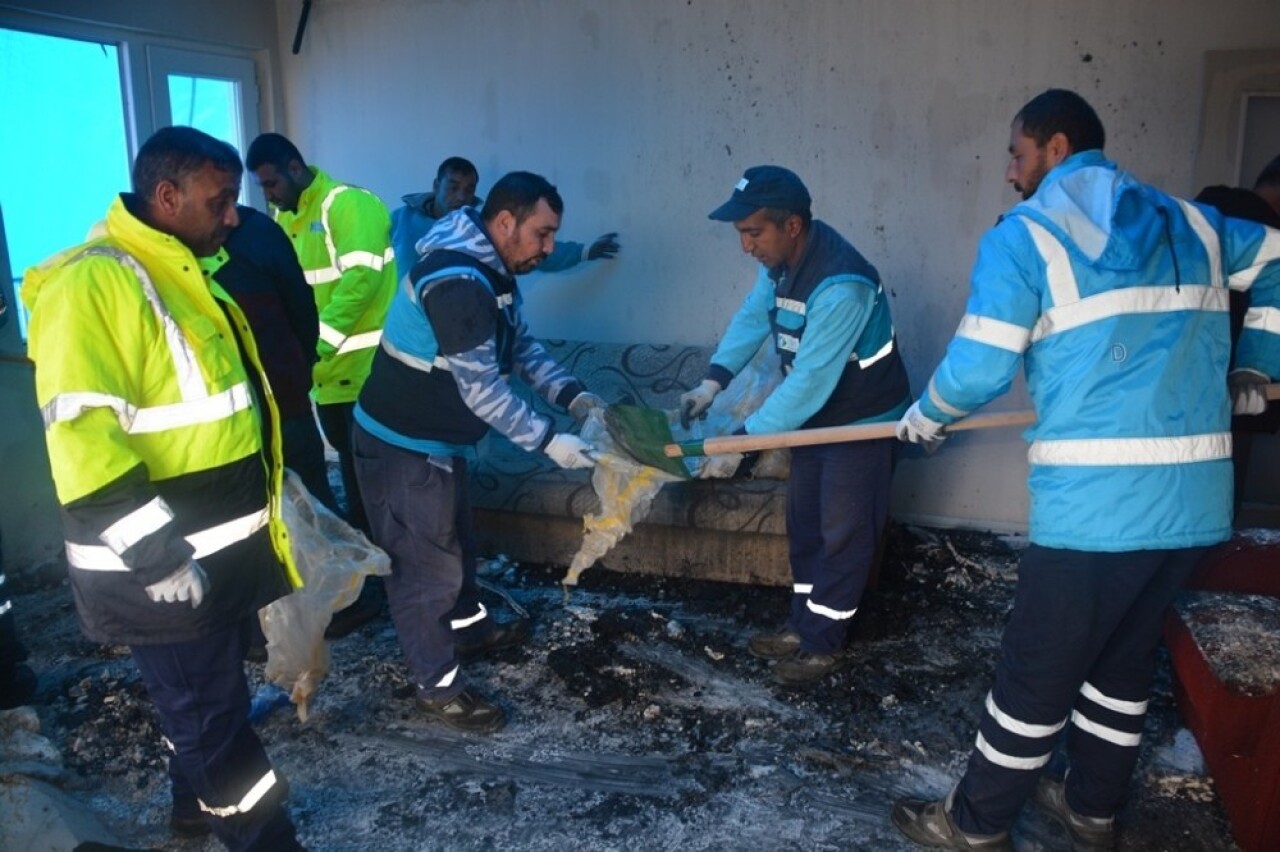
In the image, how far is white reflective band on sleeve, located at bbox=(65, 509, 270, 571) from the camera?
7.39 ft

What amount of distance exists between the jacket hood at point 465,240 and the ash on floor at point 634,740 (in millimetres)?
1699

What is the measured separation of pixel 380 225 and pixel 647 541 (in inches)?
77.2

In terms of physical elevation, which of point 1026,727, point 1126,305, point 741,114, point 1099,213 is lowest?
point 1026,727

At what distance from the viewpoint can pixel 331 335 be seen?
4305mm

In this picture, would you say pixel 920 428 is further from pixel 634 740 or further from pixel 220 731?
pixel 220 731

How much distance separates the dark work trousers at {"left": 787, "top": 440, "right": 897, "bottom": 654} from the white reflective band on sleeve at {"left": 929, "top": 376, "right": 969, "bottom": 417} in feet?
2.71

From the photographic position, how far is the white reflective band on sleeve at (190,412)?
224 cm

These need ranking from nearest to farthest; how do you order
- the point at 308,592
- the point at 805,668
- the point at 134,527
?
the point at 134,527, the point at 308,592, the point at 805,668

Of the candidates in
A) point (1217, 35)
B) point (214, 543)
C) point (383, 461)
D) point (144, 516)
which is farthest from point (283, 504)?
point (1217, 35)

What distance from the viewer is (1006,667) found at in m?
2.59

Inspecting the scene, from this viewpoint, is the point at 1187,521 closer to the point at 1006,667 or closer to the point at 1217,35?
the point at 1006,667

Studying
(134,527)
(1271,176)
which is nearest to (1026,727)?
(134,527)

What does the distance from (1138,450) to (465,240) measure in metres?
2.09

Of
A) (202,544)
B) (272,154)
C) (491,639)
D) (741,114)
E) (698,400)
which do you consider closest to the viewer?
(202,544)
